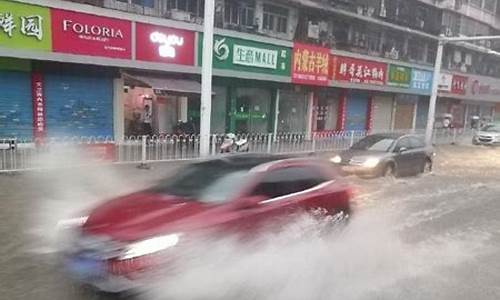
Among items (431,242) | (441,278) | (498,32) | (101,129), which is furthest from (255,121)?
(498,32)

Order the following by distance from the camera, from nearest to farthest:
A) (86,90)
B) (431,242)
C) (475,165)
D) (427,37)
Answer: (431,242), (86,90), (475,165), (427,37)

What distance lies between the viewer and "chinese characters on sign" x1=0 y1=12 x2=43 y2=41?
12.7m

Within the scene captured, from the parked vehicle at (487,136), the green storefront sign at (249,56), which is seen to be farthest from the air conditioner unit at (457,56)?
the green storefront sign at (249,56)

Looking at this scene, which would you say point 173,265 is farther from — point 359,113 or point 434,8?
point 434,8

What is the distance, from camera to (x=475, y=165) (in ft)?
62.6

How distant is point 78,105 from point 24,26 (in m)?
3.24

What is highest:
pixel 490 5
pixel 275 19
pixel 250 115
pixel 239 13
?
pixel 490 5

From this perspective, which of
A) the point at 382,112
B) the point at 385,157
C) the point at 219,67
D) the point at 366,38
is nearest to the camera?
the point at 385,157

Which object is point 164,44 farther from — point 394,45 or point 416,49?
point 416,49

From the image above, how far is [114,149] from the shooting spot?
12.6m

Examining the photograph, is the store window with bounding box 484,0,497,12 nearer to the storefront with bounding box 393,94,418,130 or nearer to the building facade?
the building facade

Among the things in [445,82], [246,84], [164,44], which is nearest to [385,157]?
[164,44]

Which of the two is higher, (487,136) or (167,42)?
(167,42)

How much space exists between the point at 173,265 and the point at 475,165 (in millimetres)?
17621
